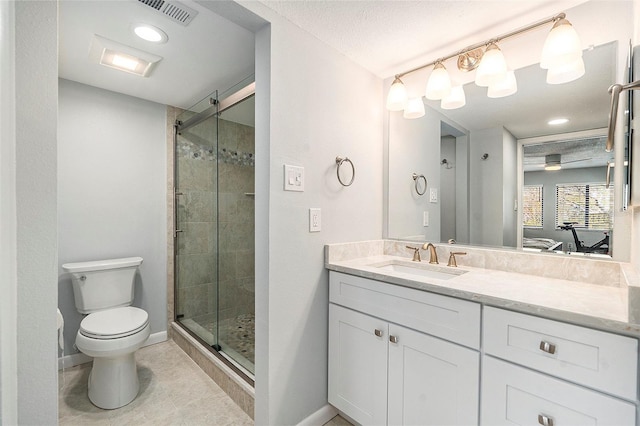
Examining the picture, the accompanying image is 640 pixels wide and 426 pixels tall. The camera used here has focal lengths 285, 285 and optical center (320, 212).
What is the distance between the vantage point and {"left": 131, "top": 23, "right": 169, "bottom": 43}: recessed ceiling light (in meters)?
1.54

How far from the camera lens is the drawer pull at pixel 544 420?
0.92 m

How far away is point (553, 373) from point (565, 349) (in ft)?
0.30

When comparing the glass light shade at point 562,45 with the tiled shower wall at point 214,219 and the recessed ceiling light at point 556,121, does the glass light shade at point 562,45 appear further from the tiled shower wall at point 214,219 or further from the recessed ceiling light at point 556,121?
the tiled shower wall at point 214,219

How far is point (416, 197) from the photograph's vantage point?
6.46 feet

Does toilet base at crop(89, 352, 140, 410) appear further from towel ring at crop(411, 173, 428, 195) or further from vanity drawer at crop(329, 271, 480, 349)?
towel ring at crop(411, 173, 428, 195)

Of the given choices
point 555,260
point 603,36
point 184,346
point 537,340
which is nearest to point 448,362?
point 537,340

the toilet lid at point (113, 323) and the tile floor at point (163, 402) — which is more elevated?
the toilet lid at point (113, 323)

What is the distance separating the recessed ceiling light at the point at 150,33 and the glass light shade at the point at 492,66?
5.69 feet

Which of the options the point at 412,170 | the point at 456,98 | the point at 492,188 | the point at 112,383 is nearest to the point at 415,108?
the point at 456,98

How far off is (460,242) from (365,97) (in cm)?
113

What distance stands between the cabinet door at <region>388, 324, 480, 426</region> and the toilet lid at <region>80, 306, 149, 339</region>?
1.62 m

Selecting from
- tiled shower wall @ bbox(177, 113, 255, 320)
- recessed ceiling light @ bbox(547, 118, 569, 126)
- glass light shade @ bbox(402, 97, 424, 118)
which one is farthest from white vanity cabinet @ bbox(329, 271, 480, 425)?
glass light shade @ bbox(402, 97, 424, 118)

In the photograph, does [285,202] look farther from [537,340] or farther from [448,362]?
[537,340]

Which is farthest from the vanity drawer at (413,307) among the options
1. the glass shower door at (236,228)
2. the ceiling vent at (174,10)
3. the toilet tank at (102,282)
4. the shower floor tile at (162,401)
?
the toilet tank at (102,282)
